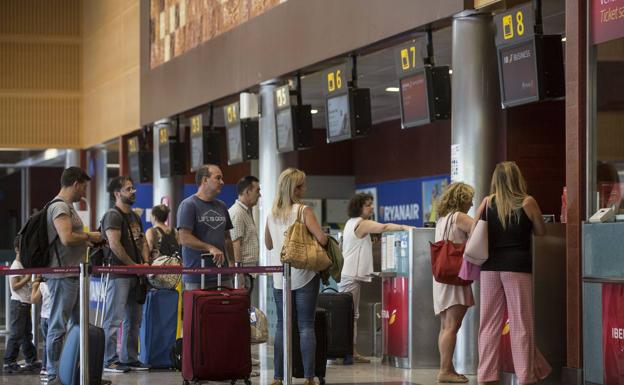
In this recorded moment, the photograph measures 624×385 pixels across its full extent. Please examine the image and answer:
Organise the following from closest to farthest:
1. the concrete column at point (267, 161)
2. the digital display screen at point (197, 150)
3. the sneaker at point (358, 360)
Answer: the sneaker at point (358, 360) < the concrete column at point (267, 161) < the digital display screen at point (197, 150)

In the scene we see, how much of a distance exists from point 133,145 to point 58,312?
11291 mm

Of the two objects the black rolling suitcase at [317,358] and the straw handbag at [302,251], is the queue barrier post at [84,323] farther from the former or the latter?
the black rolling suitcase at [317,358]

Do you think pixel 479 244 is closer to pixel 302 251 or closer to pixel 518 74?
pixel 302 251

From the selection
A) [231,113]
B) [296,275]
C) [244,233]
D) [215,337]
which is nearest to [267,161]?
[231,113]

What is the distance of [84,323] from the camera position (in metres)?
8.05

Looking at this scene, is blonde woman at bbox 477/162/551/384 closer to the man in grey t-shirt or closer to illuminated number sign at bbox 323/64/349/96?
the man in grey t-shirt

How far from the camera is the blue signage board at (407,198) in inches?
733

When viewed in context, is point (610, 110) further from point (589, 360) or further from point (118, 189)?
point (118, 189)

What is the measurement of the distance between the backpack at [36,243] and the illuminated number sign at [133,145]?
11.0 m

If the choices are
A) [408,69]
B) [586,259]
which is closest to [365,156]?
[408,69]

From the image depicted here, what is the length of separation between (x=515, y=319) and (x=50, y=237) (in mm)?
3323

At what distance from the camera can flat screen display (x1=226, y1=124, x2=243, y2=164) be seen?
1526 centimetres

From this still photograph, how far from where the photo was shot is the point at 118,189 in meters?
10.1

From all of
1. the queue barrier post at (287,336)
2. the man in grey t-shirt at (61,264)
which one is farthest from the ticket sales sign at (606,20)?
the man in grey t-shirt at (61,264)
